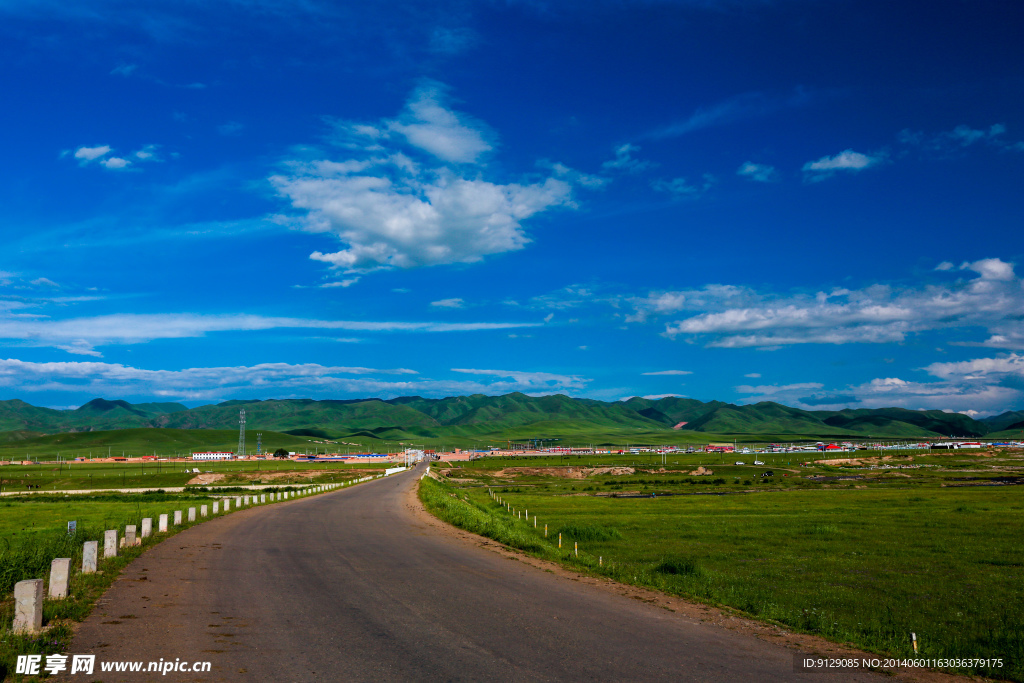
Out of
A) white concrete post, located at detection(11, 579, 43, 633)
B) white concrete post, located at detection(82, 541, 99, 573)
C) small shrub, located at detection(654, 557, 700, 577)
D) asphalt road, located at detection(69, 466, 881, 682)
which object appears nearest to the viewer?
asphalt road, located at detection(69, 466, 881, 682)

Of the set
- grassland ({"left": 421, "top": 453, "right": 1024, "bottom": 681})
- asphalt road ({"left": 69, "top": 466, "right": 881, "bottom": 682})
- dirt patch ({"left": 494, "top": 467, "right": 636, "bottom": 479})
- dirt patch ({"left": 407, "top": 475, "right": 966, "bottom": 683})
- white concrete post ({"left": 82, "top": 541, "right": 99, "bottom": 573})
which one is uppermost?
white concrete post ({"left": 82, "top": 541, "right": 99, "bottom": 573})

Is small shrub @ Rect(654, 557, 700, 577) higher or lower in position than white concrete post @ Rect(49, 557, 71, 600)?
lower

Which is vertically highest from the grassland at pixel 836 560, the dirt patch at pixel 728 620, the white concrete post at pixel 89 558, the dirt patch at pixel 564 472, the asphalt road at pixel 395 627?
the white concrete post at pixel 89 558

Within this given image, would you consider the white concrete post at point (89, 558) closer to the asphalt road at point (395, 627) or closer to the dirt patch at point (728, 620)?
the asphalt road at point (395, 627)

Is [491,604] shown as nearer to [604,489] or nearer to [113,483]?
[604,489]

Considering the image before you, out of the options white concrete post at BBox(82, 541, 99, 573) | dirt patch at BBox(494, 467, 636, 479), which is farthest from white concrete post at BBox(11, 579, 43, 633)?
dirt patch at BBox(494, 467, 636, 479)

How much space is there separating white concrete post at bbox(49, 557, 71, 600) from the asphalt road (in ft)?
3.13

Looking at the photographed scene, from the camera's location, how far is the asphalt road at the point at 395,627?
31.5ft

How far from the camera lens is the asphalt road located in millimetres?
9594

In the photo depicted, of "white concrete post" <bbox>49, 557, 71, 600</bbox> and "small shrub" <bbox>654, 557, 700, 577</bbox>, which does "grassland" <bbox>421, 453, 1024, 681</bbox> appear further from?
"white concrete post" <bbox>49, 557, 71, 600</bbox>

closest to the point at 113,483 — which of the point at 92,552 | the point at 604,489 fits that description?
the point at 604,489

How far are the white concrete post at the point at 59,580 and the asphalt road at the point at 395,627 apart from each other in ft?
3.13

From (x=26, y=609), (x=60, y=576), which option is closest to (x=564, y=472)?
(x=60, y=576)

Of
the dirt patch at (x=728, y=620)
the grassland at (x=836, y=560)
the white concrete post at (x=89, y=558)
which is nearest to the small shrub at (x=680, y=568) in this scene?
the grassland at (x=836, y=560)
